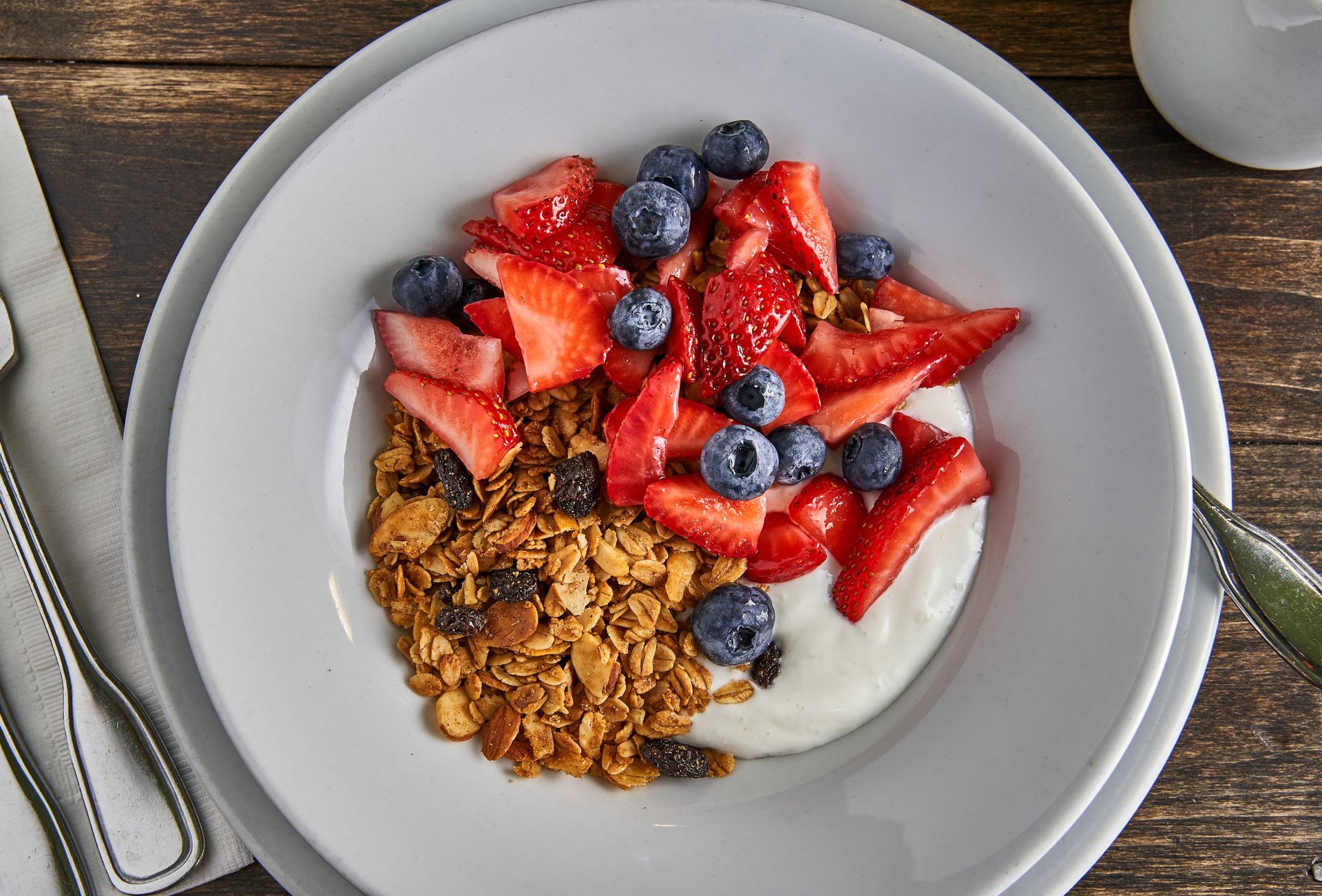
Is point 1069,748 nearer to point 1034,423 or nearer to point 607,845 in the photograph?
point 1034,423

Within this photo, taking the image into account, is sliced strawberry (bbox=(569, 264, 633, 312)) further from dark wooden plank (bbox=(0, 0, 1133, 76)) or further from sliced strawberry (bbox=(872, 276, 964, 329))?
dark wooden plank (bbox=(0, 0, 1133, 76))

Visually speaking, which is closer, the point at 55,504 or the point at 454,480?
the point at 454,480

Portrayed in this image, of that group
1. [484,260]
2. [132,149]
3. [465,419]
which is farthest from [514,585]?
[132,149]

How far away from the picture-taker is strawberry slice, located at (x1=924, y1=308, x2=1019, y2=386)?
3.59 feet

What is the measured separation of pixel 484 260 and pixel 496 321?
85 millimetres

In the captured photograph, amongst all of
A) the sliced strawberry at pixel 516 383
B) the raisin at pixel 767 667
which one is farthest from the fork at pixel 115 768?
the raisin at pixel 767 667

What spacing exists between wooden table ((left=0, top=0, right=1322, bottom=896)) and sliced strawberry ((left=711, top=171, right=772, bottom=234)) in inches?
19.7

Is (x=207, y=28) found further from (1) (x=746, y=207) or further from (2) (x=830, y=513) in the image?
(2) (x=830, y=513)

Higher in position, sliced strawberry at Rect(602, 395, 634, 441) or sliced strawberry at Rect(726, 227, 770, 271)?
sliced strawberry at Rect(726, 227, 770, 271)

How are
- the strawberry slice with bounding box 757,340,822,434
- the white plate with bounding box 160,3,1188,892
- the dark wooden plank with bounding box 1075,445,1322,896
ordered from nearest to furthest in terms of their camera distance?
the white plate with bounding box 160,3,1188,892 → the strawberry slice with bounding box 757,340,822,434 → the dark wooden plank with bounding box 1075,445,1322,896

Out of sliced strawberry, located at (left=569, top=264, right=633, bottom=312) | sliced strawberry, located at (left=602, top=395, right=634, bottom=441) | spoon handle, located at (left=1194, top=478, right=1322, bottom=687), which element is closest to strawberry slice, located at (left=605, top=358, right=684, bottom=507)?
sliced strawberry, located at (left=602, top=395, right=634, bottom=441)

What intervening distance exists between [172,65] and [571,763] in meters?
1.20

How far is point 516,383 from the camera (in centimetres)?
113

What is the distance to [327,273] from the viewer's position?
109 centimetres
